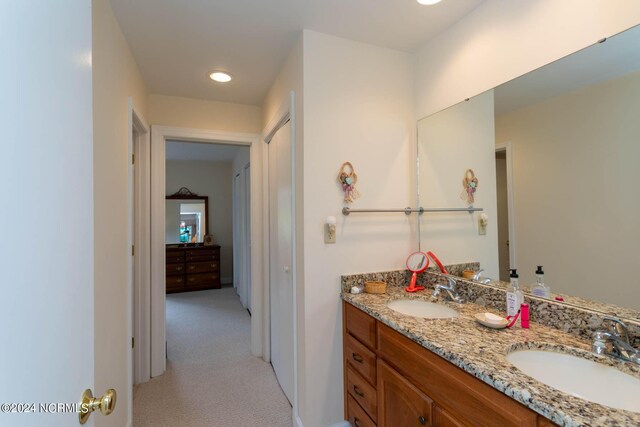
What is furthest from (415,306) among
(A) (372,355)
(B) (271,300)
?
(B) (271,300)

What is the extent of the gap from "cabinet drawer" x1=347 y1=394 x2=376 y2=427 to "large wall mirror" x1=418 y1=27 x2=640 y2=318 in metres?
0.99

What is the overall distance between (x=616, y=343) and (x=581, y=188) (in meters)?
0.60

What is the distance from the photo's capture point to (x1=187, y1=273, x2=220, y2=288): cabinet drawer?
210 inches

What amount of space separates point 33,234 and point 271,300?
2336mm

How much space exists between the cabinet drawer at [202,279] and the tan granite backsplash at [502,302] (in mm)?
4381

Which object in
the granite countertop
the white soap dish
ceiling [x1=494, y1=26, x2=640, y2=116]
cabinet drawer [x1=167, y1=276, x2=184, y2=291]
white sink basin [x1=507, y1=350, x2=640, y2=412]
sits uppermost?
ceiling [x1=494, y1=26, x2=640, y2=116]

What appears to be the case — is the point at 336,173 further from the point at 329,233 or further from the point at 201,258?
the point at 201,258

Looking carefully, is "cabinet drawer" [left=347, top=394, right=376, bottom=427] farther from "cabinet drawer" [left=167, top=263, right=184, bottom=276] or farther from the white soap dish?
"cabinet drawer" [left=167, top=263, right=184, bottom=276]

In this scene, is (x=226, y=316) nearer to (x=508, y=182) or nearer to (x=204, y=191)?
(x=204, y=191)

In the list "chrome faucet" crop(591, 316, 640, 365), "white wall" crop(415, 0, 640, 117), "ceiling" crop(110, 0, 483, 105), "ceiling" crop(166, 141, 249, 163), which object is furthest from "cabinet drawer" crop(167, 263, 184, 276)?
"chrome faucet" crop(591, 316, 640, 365)

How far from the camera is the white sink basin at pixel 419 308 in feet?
5.13

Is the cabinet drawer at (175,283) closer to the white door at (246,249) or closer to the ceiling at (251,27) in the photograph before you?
the white door at (246,249)

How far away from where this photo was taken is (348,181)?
179cm

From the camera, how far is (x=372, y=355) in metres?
1.48
